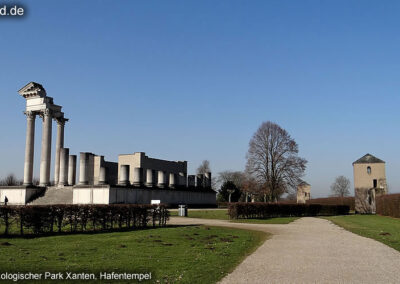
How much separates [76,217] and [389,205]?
43.2 metres

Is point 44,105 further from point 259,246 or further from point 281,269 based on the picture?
point 281,269

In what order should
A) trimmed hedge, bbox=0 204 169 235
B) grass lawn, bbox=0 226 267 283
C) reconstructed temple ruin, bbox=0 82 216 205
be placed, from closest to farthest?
1. grass lawn, bbox=0 226 267 283
2. trimmed hedge, bbox=0 204 169 235
3. reconstructed temple ruin, bbox=0 82 216 205

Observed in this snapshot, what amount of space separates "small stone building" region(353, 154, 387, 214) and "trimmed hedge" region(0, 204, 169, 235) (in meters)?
54.5

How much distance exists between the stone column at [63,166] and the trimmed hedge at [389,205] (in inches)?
1532

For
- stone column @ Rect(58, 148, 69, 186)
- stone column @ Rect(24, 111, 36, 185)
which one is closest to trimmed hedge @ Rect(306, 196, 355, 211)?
stone column @ Rect(58, 148, 69, 186)

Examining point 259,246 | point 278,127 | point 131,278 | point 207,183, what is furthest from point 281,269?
point 207,183

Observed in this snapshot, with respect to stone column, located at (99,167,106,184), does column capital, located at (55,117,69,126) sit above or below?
above

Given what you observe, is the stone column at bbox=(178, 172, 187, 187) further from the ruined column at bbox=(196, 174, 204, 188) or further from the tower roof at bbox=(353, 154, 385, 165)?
the tower roof at bbox=(353, 154, 385, 165)

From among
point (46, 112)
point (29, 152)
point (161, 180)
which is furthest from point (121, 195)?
point (46, 112)

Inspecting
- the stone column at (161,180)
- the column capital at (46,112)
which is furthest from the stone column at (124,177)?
the column capital at (46,112)

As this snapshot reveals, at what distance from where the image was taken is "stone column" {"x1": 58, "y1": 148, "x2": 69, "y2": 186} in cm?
4712

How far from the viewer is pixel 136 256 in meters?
12.0

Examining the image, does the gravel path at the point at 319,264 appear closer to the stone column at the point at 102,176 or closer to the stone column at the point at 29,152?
the stone column at the point at 102,176

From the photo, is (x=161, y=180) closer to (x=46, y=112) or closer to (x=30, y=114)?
(x=46, y=112)
